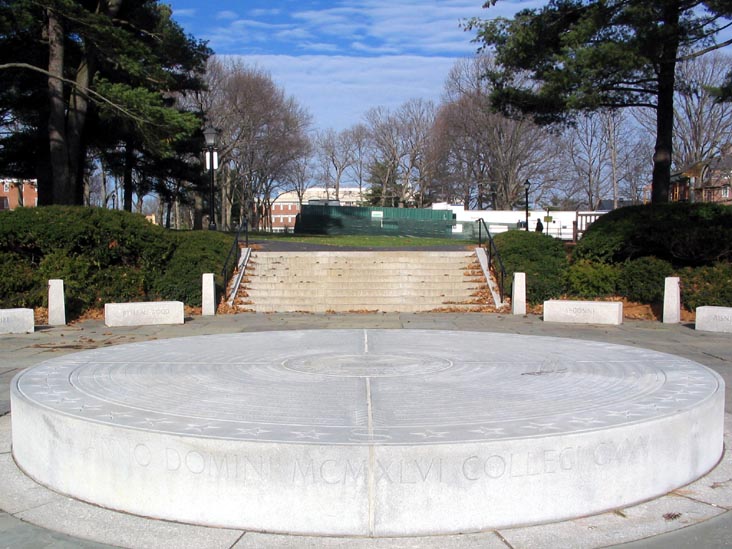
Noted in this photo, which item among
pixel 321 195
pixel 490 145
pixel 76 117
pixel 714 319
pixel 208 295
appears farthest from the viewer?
pixel 321 195

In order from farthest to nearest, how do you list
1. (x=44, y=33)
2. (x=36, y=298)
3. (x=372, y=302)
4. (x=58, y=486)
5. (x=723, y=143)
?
(x=723, y=143) < (x=44, y=33) < (x=372, y=302) < (x=36, y=298) < (x=58, y=486)

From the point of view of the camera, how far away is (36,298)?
15.5 metres

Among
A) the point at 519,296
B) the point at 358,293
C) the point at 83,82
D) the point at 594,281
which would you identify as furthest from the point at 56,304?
the point at 594,281

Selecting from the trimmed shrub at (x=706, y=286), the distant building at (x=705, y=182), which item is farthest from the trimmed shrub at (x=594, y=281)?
the distant building at (x=705, y=182)

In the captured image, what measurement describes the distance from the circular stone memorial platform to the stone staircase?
1033 centimetres

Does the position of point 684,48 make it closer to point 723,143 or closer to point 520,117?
point 520,117

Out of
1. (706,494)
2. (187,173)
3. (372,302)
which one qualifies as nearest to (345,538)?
(706,494)

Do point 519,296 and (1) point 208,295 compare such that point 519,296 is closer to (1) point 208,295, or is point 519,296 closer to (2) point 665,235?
(2) point 665,235

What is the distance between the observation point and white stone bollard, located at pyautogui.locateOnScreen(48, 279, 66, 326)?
1405 centimetres

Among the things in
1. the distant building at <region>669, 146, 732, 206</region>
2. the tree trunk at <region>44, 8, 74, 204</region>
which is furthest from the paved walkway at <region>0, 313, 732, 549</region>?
the distant building at <region>669, 146, 732, 206</region>

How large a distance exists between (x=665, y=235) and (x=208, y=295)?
10.9 metres

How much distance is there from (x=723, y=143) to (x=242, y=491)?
5495cm

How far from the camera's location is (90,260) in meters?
16.4

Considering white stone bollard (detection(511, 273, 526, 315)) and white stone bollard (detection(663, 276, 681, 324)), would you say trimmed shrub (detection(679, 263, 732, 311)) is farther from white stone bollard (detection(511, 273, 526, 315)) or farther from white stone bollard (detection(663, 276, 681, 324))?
white stone bollard (detection(511, 273, 526, 315))
